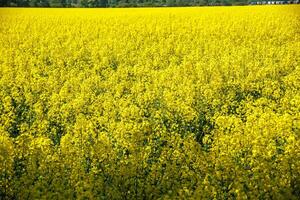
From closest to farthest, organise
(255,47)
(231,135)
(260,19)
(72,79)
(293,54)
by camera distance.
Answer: (231,135), (72,79), (293,54), (255,47), (260,19)

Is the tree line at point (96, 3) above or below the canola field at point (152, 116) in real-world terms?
below

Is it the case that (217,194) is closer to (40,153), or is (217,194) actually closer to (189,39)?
(40,153)

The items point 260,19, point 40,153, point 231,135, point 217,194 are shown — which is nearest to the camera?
point 217,194

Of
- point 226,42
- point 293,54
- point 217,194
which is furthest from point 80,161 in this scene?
point 226,42

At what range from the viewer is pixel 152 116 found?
33.2 ft

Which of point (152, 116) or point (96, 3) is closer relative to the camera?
point (152, 116)

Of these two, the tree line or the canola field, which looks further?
the tree line

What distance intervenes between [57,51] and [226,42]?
23.0 ft

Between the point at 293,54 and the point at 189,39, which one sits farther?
the point at 189,39

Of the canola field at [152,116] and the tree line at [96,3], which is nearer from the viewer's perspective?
the canola field at [152,116]

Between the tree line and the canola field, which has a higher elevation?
the canola field

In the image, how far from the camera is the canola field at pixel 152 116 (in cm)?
706

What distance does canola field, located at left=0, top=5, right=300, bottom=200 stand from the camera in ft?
23.2

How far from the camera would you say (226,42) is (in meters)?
19.2
